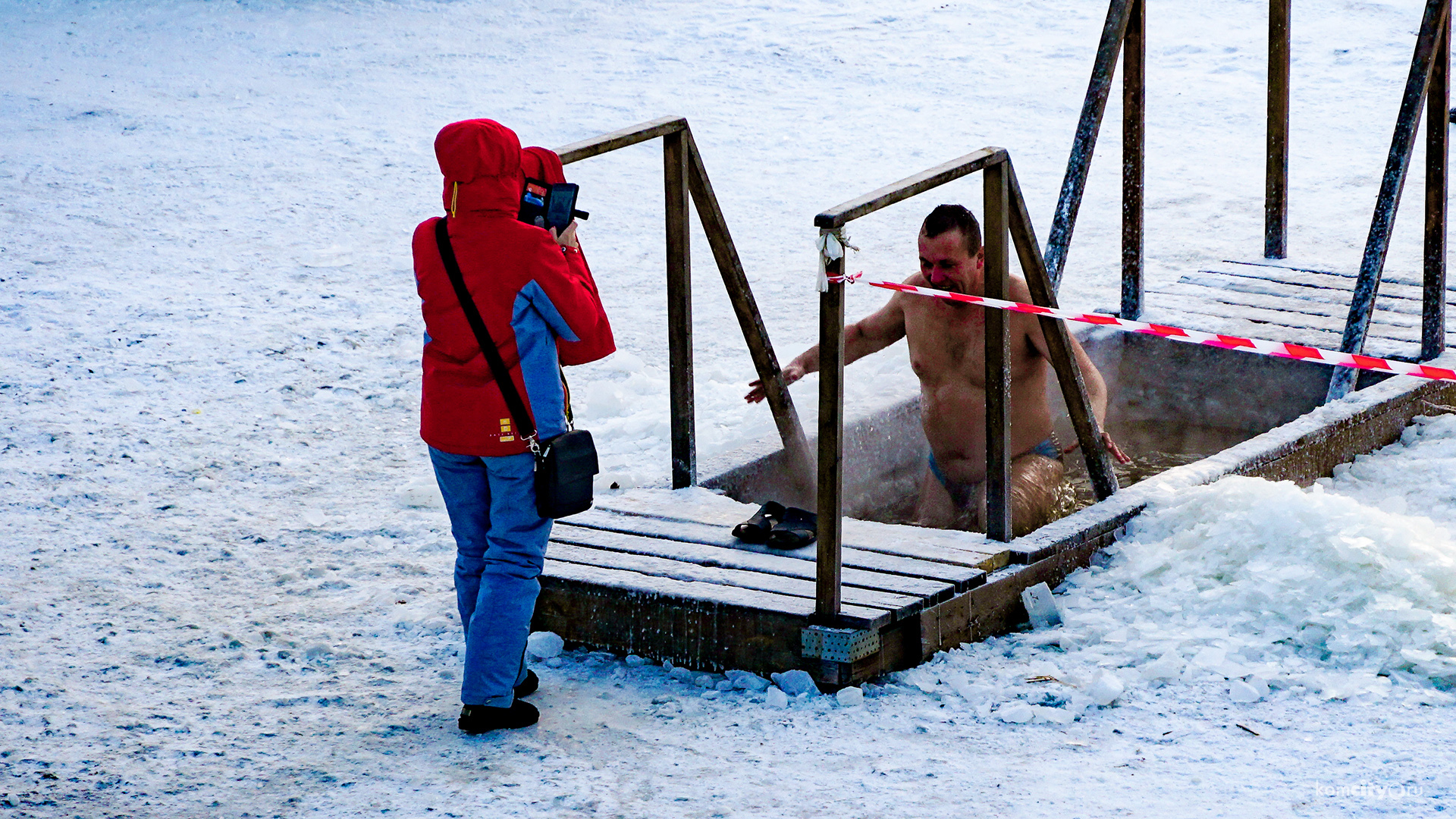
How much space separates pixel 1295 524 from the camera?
168 inches

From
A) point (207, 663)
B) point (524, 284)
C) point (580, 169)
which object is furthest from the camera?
point (580, 169)

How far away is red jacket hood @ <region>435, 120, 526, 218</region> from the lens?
3.41 m

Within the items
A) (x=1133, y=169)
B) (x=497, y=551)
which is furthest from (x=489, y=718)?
(x=1133, y=169)

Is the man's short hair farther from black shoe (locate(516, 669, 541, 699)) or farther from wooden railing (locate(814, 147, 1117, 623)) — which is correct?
black shoe (locate(516, 669, 541, 699))

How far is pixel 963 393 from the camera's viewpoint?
5.37 meters

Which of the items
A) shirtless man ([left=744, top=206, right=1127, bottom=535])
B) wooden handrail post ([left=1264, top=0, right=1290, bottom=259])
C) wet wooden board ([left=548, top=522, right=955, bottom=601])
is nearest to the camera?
wet wooden board ([left=548, top=522, right=955, bottom=601])

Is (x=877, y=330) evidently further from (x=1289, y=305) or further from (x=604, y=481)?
(x=1289, y=305)

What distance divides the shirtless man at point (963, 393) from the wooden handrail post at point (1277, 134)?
3189mm

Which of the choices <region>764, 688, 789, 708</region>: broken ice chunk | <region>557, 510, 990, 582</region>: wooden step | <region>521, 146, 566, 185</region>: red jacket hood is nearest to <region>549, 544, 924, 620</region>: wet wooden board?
<region>557, 510, 990, 582</region>: wooden step

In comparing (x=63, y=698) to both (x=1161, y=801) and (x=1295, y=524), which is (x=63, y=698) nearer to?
(x=1161, y=801)

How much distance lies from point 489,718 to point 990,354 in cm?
165

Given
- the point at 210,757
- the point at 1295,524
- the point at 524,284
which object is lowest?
the point at 210,757

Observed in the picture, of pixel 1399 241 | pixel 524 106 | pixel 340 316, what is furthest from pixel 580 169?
pixel 1399 241

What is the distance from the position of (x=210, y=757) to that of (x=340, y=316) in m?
4.03
